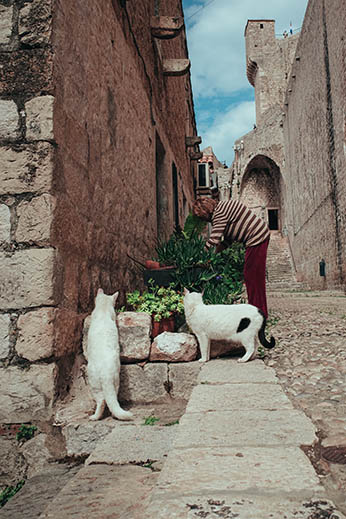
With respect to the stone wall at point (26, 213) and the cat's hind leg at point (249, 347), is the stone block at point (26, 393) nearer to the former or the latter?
the stone wall at point (26, 213)

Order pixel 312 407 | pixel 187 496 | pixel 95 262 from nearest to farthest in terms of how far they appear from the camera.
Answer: pixel 187 496 < pixel 312 407 < pixel 95 262

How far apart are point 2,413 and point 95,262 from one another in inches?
50.6

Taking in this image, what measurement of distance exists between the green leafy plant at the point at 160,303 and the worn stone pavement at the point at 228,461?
68cm

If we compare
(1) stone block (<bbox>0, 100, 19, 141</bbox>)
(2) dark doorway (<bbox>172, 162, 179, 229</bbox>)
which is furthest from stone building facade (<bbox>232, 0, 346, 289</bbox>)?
(1) stone block (<bbox>0, 100, 19, 141</bbox>)

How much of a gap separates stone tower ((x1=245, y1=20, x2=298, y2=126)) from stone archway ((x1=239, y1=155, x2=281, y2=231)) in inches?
296

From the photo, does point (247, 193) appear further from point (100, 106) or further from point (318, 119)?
point (100, 106)

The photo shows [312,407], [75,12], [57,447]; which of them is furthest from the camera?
[75,12]

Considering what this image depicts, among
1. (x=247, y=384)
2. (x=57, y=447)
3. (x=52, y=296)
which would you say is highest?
(x=52, y=296)

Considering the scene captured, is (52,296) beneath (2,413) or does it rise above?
above

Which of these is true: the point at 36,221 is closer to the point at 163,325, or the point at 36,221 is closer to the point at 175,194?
the point at 163,325

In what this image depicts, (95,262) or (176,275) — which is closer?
(95,262)

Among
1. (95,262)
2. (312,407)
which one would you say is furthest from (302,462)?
(95,262)

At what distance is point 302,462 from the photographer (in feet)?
3.94

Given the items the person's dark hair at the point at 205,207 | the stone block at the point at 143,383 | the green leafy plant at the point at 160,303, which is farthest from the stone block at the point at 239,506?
the person's dark hair at the point at 205,207
